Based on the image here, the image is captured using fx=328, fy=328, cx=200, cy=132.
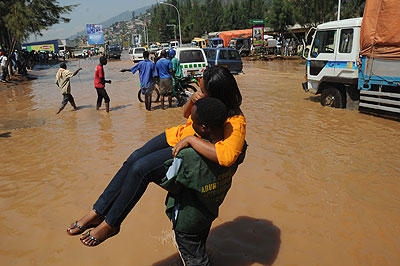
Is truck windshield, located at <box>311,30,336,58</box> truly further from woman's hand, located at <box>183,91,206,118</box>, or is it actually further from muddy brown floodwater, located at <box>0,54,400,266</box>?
woman's hand, located at <box>183,91,206,118</box>

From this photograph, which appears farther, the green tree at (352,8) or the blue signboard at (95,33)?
the blue signboard at (95,33)

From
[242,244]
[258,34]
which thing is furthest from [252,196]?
[258,34]

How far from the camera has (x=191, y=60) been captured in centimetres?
1375

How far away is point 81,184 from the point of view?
15.2 feet

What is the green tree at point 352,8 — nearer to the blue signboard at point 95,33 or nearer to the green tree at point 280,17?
the green tree at point 280,17

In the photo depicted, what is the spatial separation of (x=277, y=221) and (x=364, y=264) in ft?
3.08

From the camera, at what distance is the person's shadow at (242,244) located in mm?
2932

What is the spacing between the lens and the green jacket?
1.95 metres

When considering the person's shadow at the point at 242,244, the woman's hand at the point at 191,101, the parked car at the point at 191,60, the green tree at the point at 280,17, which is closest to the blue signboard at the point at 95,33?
the green tree at the point at 280,17

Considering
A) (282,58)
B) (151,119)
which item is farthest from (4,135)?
(282,58)

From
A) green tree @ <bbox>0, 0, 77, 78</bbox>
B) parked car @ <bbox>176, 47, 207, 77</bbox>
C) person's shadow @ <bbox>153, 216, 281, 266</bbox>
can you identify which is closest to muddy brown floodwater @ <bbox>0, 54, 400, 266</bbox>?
person's shadow @ <bbox>153, 216, 281, 266</bbox>

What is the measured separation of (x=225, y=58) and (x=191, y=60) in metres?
4.08

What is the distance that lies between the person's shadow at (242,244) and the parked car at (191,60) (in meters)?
10.6

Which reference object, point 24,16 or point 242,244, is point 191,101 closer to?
point 242,244
